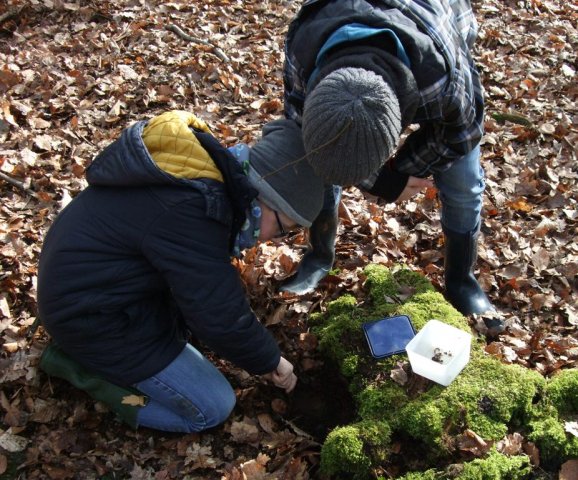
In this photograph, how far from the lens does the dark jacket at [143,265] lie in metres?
2.40

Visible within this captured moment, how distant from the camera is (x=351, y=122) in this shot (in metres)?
1.99

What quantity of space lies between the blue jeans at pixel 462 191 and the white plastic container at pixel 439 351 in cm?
65

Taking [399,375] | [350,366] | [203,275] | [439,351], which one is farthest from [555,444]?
[203,275]

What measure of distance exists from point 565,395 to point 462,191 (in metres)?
1.22

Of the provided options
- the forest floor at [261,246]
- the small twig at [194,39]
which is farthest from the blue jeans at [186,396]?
the small twig at [194,39]

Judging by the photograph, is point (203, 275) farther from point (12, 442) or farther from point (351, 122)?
point (12, 442)

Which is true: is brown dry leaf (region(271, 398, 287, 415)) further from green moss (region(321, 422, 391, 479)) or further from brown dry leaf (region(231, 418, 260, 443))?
green moss (region(321, 422, 391, 479))

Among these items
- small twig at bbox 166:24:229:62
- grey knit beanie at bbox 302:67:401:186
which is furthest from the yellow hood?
small twig at bbox 166:24:229:62

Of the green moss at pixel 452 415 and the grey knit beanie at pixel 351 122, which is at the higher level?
the grey knit beanie at pixel 351 122

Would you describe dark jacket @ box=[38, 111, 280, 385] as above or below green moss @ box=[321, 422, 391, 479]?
above

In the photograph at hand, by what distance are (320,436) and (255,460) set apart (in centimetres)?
44

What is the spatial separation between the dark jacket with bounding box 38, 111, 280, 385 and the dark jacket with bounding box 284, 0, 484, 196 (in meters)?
0.58

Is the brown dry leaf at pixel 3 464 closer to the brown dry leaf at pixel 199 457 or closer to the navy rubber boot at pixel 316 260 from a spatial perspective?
the brown dry leaf at pixel 199 457

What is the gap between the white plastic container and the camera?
2.96 meters
